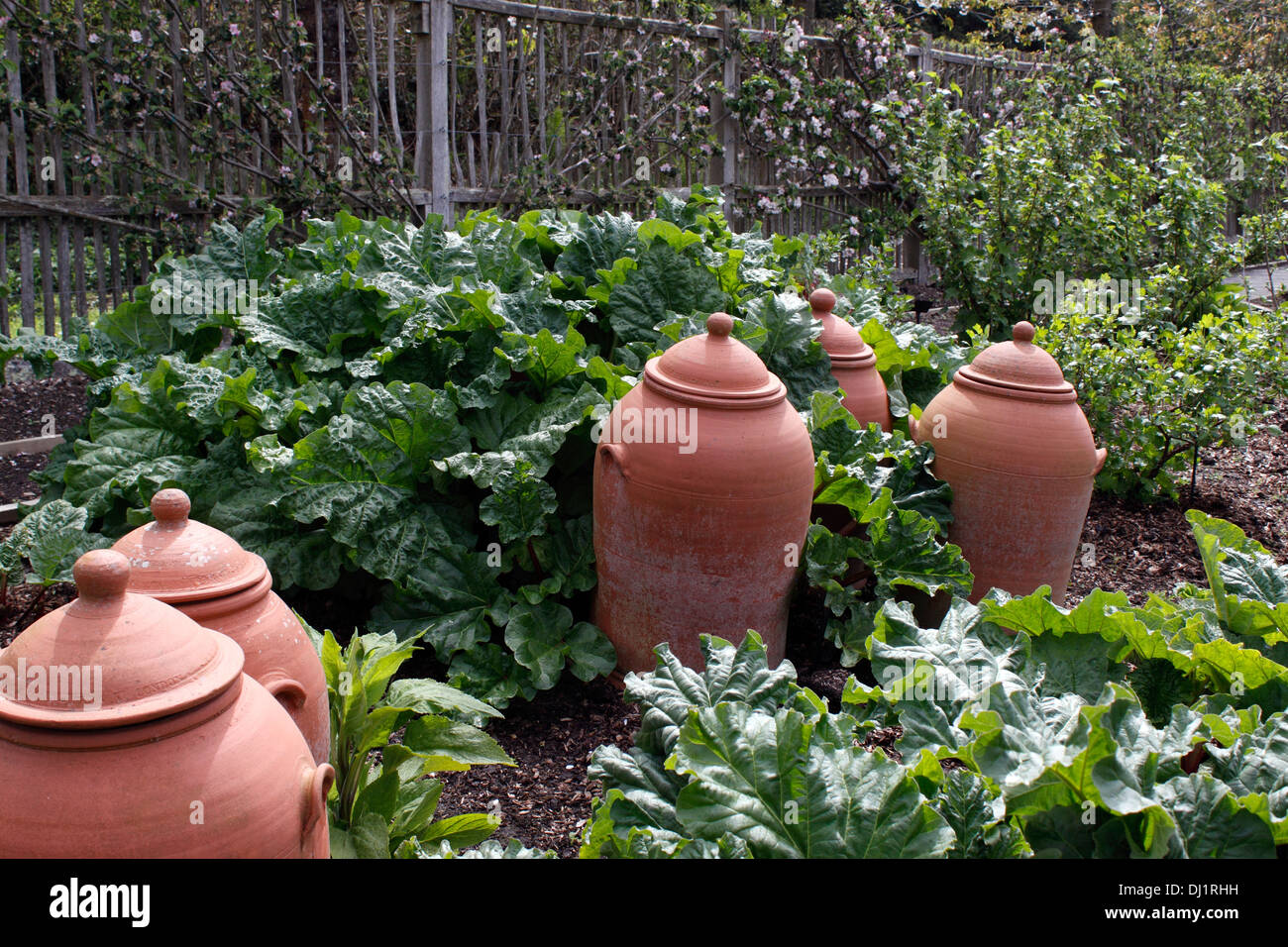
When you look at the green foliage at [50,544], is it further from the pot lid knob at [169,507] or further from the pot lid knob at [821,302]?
the pot lid knob at [821,302]

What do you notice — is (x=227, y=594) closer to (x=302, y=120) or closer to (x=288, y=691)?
(x=288, y=691)

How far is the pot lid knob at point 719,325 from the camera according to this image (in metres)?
3.11

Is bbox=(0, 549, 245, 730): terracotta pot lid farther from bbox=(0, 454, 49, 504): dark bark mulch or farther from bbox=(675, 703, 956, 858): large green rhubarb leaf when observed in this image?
bbox=(0, 454, 49, 504): dark bark mulch

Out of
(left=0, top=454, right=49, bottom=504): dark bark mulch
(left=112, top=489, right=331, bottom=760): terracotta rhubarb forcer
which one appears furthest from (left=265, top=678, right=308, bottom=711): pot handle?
(left=0, top=454, right=49, bottom=504): dark bark mulch

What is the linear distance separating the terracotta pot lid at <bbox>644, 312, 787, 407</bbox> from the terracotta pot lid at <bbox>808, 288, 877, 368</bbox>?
3.58 ft

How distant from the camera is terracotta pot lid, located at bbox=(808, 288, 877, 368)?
418 cm

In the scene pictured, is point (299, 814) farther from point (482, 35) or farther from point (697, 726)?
point (482, 35)

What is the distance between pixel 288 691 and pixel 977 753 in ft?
3.98

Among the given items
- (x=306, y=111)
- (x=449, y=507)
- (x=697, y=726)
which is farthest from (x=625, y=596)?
(x=306, y=111)

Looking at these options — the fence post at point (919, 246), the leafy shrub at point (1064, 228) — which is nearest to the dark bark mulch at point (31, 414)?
the leafy shrub at point (1064, 228)

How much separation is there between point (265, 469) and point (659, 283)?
1594mm

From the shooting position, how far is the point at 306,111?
6883mm

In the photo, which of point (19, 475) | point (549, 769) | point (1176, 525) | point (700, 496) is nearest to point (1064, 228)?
point (1176, 525)

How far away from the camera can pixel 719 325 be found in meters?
3.11
